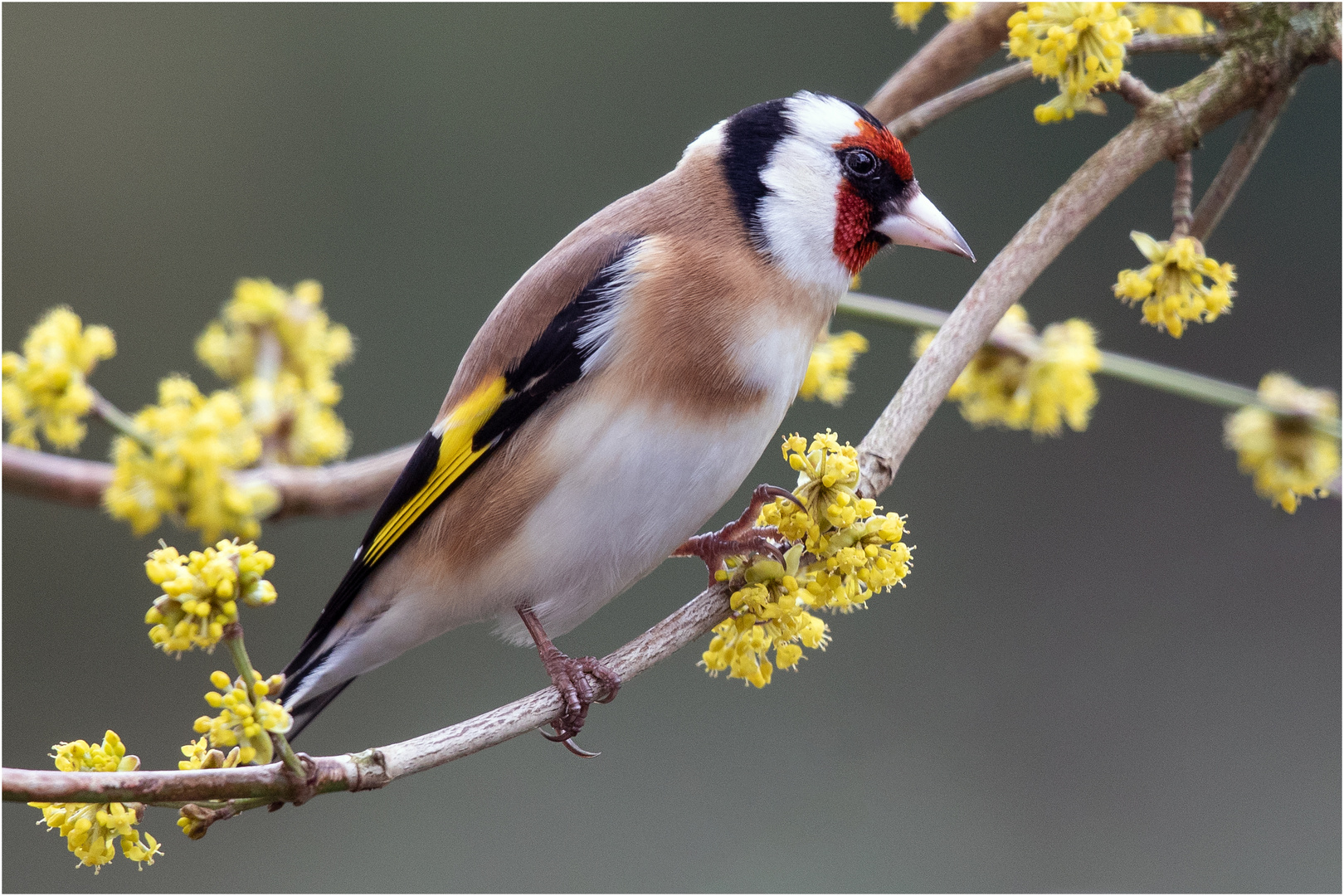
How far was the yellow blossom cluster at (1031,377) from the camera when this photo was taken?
170 centimetres

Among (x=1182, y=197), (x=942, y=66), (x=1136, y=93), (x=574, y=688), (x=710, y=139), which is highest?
(x=942, y=66)

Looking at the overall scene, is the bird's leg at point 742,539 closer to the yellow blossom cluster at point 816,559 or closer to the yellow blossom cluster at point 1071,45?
the yellow blossom cluster at point 816,559

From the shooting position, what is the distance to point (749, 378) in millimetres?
1527

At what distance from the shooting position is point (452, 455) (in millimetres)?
1637

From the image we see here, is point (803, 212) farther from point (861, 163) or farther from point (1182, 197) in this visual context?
point (1182, 197)

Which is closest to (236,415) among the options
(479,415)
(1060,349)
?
(479,415)

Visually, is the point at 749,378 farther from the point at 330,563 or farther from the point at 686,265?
the point at 330,563

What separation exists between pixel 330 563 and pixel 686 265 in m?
2.92

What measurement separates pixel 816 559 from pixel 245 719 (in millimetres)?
585

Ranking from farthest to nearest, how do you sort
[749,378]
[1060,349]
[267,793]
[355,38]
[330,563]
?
[355,38] → [330,563] → [1060,349] → [749,378] → [267,793]

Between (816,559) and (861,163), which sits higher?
(861,163)

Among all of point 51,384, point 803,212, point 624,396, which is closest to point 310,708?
point 51,384

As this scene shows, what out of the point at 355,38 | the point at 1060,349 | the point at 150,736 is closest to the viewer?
the point at 1060,349

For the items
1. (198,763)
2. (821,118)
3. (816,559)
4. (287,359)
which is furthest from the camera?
(287,359)
